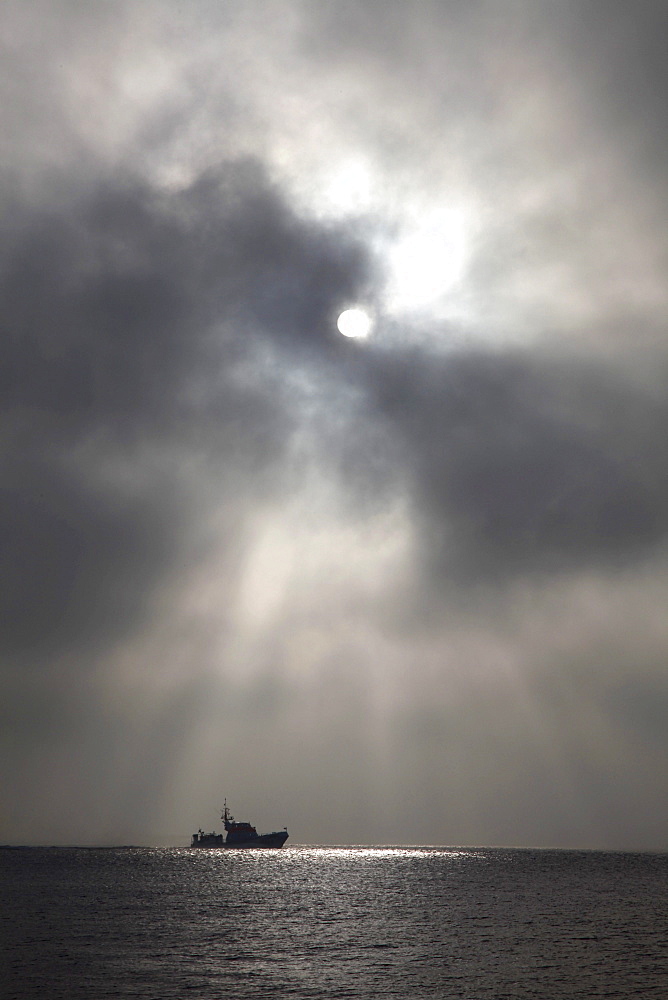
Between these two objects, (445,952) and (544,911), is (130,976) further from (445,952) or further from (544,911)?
(544,911)

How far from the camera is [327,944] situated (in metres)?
88.1

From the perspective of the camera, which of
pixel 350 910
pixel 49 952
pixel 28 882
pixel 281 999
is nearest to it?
pixel 281 999

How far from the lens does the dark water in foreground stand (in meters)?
65.6

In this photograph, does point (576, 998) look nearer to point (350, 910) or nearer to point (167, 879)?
point (350, 910)

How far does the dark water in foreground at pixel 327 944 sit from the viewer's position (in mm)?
65562

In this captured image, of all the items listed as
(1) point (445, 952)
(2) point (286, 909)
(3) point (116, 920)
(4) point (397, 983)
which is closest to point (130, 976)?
(4) point (397, 983)

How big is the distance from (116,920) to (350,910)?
3652 centimetres

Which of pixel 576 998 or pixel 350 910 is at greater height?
pixel 350 910

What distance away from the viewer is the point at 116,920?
349 ft

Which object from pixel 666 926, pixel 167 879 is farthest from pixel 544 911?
pixel 167 879

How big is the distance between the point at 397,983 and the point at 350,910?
61.6 m

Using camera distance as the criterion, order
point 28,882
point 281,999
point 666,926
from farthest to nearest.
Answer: point 28,882, point 666,926, point 281,999

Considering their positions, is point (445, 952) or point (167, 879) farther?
point (167, 879)

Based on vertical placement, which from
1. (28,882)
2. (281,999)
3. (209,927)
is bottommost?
(281,999)
